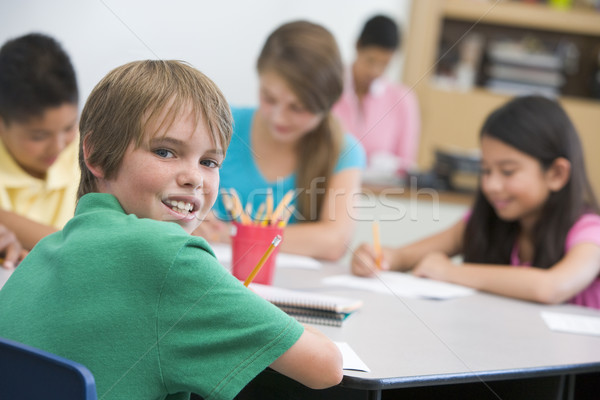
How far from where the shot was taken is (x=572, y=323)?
4.81 ft

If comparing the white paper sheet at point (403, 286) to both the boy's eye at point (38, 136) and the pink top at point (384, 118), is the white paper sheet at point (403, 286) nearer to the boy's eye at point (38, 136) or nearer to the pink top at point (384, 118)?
the boy's eye at point (38, 136)

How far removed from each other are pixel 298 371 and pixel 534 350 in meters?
0.53

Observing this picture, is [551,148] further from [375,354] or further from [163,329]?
[163,329]

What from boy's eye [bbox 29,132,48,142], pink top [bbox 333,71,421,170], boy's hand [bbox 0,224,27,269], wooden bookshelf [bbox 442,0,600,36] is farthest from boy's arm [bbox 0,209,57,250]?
wooden bookshelf [bbox 442,0,600,36]

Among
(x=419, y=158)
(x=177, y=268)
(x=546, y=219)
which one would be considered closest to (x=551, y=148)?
(x=546, y=219)

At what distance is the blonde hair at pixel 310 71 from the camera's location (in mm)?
1882

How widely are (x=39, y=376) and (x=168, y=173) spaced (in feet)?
0.97

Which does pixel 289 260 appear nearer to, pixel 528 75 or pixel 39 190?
pixel 39 190

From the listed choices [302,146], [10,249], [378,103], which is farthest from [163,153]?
[378,103]

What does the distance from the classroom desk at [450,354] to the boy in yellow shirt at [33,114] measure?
25.8 inches

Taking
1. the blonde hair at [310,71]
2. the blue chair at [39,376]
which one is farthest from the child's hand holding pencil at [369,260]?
the blue chair at [39,376]

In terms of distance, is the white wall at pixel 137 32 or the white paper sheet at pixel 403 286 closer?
the white wall at pixel 137 32

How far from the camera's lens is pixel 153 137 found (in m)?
0.91

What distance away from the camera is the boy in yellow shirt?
5.46ft
